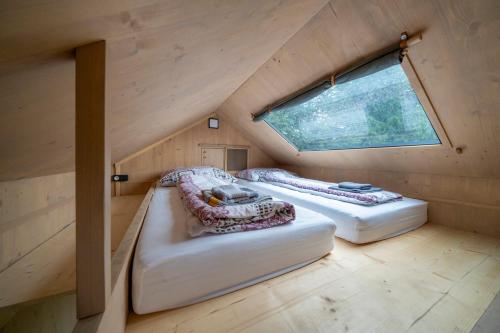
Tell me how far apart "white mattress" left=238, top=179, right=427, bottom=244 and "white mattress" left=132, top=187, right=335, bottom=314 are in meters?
0.37

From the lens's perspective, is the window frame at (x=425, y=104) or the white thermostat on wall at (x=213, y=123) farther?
the white thermostat on wall at (x=213, y=123)

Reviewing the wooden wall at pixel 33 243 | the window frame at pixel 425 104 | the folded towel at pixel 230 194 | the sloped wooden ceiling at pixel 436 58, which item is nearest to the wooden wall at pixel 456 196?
the sloped wooden ceiling at pixel 436 58

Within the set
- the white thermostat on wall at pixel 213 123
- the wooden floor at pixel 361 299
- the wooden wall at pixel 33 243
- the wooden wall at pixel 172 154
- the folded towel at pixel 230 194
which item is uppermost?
the white thermostat on wall at pixel 213 123

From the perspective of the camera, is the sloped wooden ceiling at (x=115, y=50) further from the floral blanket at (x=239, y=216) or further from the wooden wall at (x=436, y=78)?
the floral blanket at (x=239, y=216)

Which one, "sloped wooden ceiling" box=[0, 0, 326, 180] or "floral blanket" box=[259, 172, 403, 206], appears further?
"floral blanket" box=[259, 172, 403, 206]

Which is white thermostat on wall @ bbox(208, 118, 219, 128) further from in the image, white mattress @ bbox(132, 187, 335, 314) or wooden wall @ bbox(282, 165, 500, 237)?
wooden wall @ bbox(282, 165, 500, 237)

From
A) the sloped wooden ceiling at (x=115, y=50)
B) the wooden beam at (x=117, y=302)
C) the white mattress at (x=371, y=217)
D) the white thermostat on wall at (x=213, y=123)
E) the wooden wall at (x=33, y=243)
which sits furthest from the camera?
the white thermostat on wall at (x=213, y=123)

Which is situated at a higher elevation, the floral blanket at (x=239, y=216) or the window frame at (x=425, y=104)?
the window frame at (x=425, y=104)

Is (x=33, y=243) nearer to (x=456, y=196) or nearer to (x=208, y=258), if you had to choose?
(x=208, y=258)

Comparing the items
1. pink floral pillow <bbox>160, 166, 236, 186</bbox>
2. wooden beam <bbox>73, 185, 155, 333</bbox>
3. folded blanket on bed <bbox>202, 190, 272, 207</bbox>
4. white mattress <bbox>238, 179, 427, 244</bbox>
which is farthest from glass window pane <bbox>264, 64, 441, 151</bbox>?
wooden beam <bbox>73, 185, 155, 333</bbox>

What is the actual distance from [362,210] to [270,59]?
1.75 meters

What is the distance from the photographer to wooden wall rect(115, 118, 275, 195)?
3062 mm

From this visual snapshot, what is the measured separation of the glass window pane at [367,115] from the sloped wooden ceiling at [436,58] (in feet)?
0.51

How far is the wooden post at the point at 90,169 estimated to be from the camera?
20.5 inches
